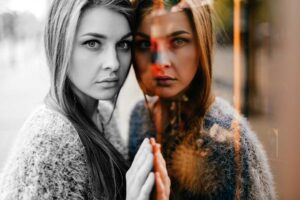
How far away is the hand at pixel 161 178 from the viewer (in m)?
1.42

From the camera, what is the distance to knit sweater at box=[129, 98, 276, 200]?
4.77ft

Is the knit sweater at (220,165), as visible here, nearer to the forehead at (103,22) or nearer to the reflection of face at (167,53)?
the reflection of face at (167,53)

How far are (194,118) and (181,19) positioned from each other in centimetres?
37

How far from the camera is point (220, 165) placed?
1.46 metres

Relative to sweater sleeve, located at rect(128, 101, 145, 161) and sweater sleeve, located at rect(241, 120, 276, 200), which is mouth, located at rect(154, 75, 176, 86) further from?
sweater sleeve, located at rect(241, 120, 276, 200)

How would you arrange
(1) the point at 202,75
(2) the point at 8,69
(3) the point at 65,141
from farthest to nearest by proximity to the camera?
(2) the point at 8,69
(1) the point at 202,75
(3) the point at 65,141

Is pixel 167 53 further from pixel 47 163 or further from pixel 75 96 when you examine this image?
pixel 47 163

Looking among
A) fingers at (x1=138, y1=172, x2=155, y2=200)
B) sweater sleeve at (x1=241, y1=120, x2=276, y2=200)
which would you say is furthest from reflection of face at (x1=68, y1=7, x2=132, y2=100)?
sweater sleeve at (x1=241, y1=120, x2=276, y2=200)

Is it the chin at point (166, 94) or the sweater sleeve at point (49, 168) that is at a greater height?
the chin at point (166, 94)

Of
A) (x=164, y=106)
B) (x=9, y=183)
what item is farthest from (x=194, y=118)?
(x=9, y=183)

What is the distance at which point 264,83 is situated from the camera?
140cm

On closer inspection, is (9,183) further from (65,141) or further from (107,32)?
(107,32)

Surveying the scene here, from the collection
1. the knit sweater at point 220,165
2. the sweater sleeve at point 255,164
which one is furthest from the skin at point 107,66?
the sweater sleeve at point 255,164

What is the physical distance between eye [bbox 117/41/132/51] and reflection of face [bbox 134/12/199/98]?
0.10ft
